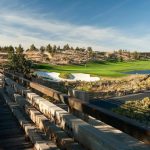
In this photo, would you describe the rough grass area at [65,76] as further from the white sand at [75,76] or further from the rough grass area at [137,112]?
the rough grass area at [137,112]

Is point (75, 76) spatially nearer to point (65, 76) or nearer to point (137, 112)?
point (65, 76)

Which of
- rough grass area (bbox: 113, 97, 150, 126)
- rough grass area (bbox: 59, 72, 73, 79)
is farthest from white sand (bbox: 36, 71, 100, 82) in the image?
rough grass area (bbox: 113, 97, 150, 126)

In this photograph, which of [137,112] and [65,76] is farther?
[65,76]

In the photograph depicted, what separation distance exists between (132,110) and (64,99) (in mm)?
37307

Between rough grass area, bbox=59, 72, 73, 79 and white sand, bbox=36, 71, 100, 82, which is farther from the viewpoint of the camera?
white sand, bbox=36, 71, 100, 82

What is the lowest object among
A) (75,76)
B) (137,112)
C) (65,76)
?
(75,76)

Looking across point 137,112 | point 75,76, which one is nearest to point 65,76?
point 75,76

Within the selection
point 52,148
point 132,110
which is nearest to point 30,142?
point 52,148

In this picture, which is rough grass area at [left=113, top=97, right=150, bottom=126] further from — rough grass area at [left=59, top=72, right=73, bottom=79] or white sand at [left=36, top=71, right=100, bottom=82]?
rough grass area at [left=59, top=72, right=73, bottom=79]

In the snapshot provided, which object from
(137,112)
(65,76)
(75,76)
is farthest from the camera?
(75,76)

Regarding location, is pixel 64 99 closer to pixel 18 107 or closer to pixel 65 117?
pixel 65 117

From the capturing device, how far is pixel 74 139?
5.96 metres

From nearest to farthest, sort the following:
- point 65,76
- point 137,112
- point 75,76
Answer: point 137,112, point 65,76, point 75,76

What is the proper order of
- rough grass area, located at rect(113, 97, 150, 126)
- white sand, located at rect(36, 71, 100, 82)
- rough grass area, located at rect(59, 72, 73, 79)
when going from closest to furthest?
1. rough grass area, located at rect(113, 97, 150, 126)
2. rough grass area, located at rect(59, 72, 73, 79)
3. white sand, located at rect(36, 71, 100, 82)
